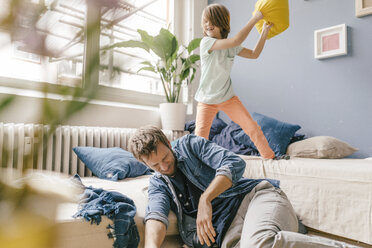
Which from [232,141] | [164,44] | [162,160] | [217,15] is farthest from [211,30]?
[162,160]

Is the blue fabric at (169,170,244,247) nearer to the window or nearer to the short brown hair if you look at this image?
the short brown hair

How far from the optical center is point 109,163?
1837mm

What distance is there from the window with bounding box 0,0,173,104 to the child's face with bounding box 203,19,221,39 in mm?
1825

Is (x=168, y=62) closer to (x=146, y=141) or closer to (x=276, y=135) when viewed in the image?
(x=276, y=135)

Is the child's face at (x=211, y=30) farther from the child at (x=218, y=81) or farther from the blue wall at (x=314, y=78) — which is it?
the blue wall at (x=314, y=78)

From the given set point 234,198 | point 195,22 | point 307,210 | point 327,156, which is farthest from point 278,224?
point 195,22

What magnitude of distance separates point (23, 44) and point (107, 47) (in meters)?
0.06

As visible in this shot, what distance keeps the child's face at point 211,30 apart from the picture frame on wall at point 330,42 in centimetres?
97

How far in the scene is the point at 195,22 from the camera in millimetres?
3229

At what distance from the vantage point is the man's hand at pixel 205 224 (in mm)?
972

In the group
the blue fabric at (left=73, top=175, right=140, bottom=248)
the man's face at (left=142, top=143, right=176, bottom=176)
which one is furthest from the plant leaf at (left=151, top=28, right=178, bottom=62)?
the blue fabric at (left=73, top=175, right=140, bottom=248)

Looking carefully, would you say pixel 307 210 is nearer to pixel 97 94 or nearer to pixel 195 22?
pixel 97 94

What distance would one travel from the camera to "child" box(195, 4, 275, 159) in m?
1.90

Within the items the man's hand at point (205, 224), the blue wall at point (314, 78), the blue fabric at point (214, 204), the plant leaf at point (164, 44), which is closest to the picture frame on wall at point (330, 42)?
the blue wall at point (314, 78)
